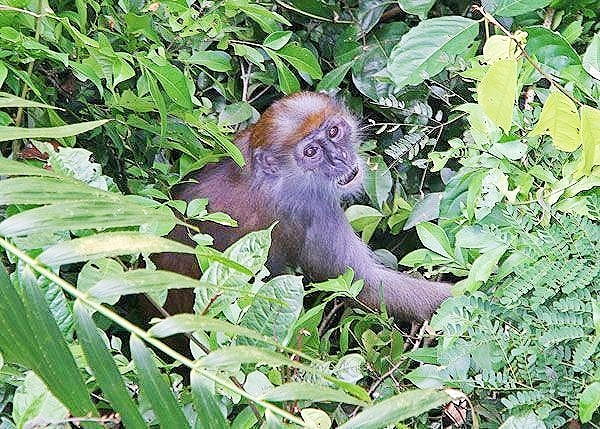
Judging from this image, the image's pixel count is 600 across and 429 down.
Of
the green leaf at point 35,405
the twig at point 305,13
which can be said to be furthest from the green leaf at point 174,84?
the twig at point 305,13

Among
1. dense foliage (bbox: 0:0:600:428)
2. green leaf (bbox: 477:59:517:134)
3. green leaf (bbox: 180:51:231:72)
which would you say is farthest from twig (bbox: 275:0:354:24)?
green leaf (bbox: 477:59:517:134)

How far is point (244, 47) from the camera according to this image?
3.63 meters

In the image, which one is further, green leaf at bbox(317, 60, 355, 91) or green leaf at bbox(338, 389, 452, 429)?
green leaf at bbox(317, 60, 355, 91)

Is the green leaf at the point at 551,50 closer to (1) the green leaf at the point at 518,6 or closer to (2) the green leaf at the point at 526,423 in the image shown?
(1) the green leaf at the point at 518,6

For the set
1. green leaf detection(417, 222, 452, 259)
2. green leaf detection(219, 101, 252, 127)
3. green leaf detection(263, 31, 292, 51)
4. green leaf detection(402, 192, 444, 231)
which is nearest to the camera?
green leaf detection(417, 222, 452, 259)

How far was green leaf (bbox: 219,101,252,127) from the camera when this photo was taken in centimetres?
407

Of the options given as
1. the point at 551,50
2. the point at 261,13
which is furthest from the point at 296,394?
the point at 261,13

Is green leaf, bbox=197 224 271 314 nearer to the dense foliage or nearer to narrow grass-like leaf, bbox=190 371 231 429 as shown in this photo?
the dense foliage

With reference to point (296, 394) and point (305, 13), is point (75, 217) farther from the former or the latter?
point (305, 13)

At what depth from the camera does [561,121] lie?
6.05ft

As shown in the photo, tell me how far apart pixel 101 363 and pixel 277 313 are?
74 cm

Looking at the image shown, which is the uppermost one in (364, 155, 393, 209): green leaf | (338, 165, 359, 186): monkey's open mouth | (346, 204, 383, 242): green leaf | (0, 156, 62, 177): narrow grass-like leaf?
(0, 156, 62, 177): narrow grass-like leaf

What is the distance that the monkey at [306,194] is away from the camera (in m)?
4.20

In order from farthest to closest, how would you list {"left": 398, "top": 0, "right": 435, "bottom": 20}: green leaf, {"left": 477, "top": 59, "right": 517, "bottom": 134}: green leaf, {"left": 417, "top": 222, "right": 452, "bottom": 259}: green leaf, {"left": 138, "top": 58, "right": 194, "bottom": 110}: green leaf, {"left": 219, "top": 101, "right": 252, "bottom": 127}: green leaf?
{"left": 219, "top": 101, "right": 252, "bottom": 127}: green leaf
{"left": 398, "top": 0, "right": 435, "bottom": 20}: green leaf
{"left": 138, "top": 58, "right": 194, "bottom": 110}: green leaf
{"left": 417, "top": 222, "right": 452, "bottom": 259}: green leaf
{"left": 477, "top": 59, "right": 517, "bottom": 134}: green leaf
